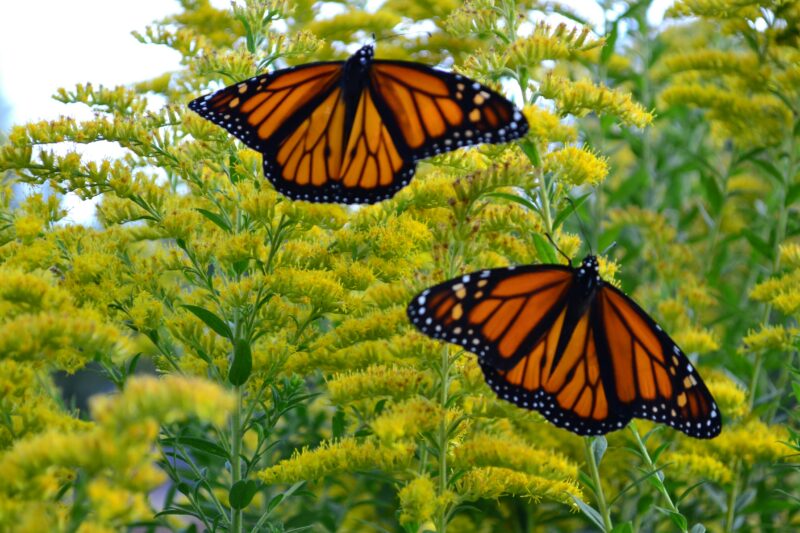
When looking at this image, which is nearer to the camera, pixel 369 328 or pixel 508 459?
pixel 508 459

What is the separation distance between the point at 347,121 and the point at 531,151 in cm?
56

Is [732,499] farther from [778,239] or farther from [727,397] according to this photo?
[778,239]

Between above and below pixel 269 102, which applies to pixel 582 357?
below

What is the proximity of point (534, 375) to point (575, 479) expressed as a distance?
0.36m

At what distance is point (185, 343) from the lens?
2670 millimetres

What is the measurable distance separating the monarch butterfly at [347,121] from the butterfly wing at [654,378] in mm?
650

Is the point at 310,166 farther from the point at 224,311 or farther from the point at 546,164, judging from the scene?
the point at 546,164

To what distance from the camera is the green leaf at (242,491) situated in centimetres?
236

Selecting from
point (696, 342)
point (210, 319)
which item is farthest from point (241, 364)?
point (696, 342)

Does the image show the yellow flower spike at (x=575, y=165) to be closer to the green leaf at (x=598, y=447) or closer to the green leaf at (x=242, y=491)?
the green leaf at (x=598, y=447)

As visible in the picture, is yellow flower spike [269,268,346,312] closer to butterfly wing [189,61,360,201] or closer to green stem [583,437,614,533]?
butterfly wing [189,61,360,201]

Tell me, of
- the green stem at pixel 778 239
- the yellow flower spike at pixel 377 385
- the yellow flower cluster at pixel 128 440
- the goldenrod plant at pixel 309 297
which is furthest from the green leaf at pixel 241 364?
the green stem at pixel 778 239

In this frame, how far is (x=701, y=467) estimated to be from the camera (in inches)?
115

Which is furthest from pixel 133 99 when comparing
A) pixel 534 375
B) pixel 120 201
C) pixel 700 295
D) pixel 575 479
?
pixel 700 295
